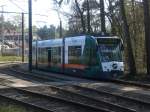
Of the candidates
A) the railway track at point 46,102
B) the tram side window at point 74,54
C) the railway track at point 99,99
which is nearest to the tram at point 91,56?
the tram side window at point 74,54

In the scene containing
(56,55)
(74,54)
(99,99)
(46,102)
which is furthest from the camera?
(56,55)

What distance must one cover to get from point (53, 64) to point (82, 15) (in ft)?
51.2

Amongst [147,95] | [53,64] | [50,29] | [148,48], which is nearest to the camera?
[147,95]

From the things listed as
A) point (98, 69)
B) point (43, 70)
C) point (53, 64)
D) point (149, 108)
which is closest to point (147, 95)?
point (149, 108)

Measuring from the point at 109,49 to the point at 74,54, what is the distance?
3164 millimetres

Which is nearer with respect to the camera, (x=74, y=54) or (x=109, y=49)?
(x=109, y=49)

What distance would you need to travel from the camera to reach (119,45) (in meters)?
27.1

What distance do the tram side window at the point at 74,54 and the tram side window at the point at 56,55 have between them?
80.6 inches

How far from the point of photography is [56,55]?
32.3 meters

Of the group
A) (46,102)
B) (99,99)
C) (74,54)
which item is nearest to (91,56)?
(74,54)

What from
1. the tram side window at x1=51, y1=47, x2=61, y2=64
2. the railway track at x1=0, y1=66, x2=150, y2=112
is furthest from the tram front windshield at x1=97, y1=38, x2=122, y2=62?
the tram side window at x1=51, y1=47, x2=61, y2=64

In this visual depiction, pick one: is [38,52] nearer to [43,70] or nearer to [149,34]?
[43,70]

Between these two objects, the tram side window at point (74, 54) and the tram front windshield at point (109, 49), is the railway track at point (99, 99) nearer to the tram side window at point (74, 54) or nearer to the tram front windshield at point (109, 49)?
the tram front windshield at point (109, 49)

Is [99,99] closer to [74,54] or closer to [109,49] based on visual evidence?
[109,49]
